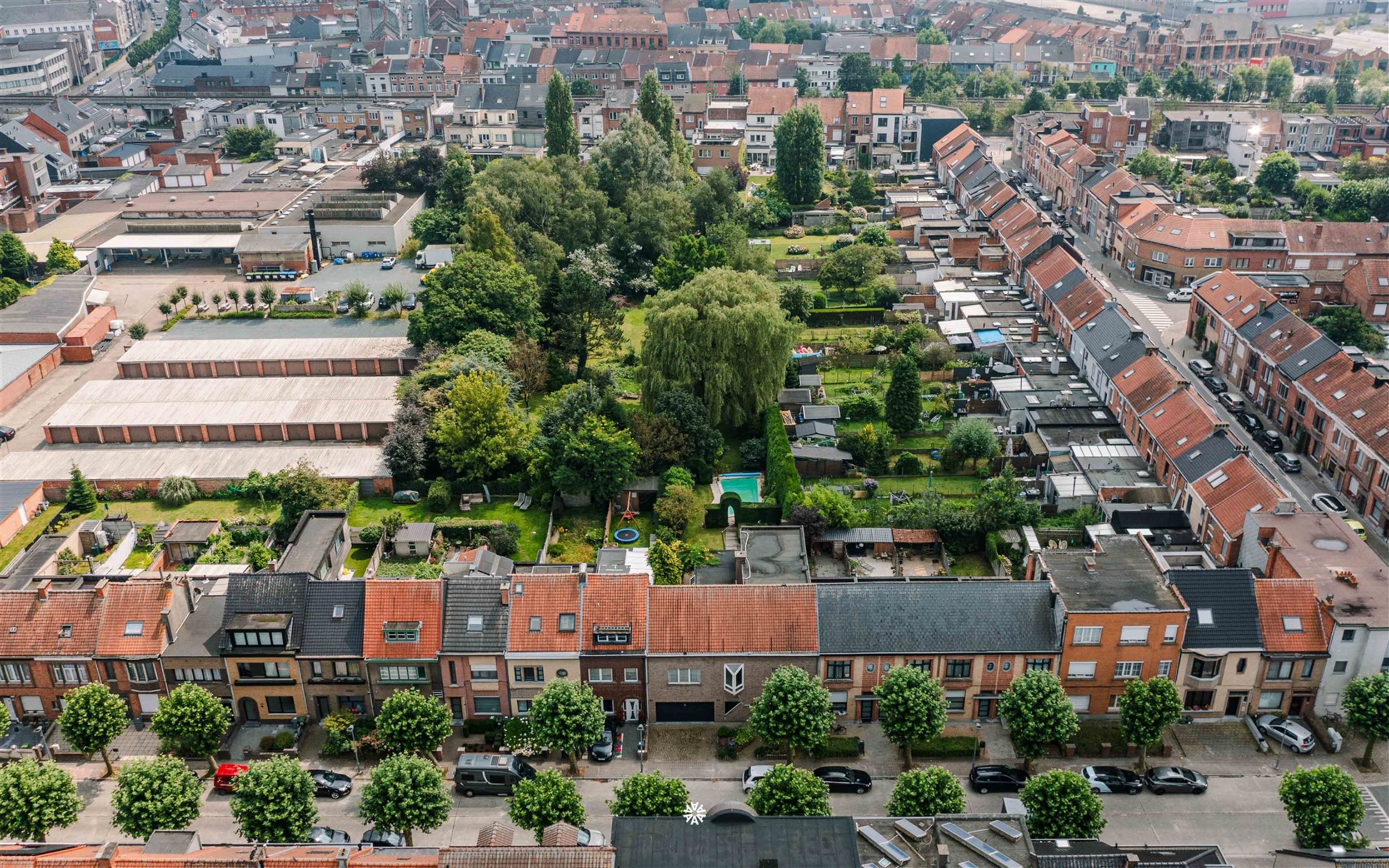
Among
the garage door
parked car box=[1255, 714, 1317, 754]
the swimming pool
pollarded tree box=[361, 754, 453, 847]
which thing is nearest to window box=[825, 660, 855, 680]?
the garage door

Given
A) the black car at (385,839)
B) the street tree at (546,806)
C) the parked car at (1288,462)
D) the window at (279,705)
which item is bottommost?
the black car at (385,839)

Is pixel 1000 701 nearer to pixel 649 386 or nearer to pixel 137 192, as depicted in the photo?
pixel 649 386

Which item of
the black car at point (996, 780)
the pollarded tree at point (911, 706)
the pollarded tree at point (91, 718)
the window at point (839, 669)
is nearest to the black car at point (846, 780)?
the pollarded tree at point (911, 706)

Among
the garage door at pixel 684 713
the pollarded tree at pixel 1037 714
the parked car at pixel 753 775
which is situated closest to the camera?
the pollarded tree at pixel 1037 714

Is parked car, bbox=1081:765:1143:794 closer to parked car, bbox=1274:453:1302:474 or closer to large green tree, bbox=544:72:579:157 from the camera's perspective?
parked car, bbox=1274:453:1302:474

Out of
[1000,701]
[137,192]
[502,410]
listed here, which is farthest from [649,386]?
[137,192]

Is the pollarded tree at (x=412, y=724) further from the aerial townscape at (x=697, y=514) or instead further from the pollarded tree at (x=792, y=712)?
the pollarded tree at (x=792, y=712)

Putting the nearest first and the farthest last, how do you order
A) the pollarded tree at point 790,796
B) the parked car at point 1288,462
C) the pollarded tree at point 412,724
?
the pollarded tree at point 790,796
the pollarded tree at point 412,724
the parked car at point 1288,462
